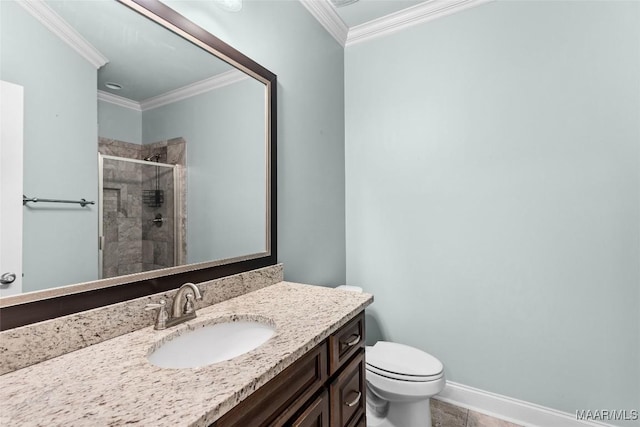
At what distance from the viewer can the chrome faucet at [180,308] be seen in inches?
36.7

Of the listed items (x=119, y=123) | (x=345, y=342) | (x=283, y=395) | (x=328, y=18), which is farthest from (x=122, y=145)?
(x=328, y=18)

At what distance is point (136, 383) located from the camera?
2.06ft

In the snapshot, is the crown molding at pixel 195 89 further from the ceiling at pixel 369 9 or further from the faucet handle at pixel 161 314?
the ceiling at pixel 369 9

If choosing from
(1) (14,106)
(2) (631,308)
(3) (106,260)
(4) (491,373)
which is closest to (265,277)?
(3) (106,260)

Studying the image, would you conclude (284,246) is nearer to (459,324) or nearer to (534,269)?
(459,324)

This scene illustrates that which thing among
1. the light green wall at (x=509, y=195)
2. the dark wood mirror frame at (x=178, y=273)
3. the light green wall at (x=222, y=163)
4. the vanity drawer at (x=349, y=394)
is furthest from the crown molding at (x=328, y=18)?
the vanity drawer at (x=349, y=394)

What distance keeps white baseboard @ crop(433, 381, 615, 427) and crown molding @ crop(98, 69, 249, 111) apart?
7.31 feet

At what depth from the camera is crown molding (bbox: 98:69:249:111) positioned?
963 mm

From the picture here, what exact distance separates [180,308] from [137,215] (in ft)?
1.15

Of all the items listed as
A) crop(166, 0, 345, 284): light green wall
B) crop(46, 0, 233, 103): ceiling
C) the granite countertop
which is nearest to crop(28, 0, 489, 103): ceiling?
crop(46, 0, 233, 103): ceiling

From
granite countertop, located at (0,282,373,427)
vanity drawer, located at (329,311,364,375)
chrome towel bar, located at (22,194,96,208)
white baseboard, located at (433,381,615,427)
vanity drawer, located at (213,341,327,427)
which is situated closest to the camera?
granite countertop, located at (0,282,373,427)

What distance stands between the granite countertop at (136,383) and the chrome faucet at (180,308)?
28 mm

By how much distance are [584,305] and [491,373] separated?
0.66 meters

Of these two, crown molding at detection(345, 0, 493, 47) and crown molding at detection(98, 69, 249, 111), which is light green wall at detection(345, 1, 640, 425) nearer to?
crown molding at detection(345, 0, 493, 47)
